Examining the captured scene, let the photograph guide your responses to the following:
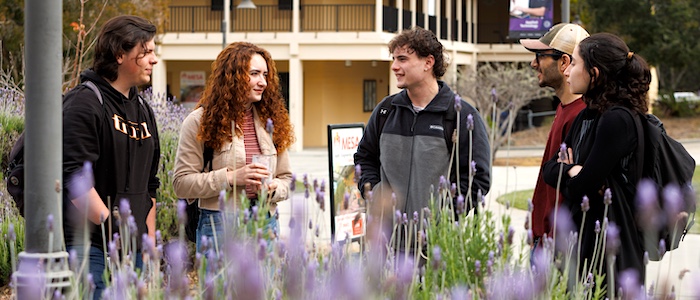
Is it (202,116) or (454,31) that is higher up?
(454,31)

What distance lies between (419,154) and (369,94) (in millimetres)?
35514

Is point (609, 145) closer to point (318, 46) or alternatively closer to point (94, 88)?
point (94, 88)

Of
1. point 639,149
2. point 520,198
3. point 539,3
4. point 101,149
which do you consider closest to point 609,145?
point 639,149

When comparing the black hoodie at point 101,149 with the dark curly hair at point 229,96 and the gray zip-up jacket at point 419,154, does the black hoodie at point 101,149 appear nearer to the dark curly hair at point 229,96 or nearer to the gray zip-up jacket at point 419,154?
the dark curly hair at point 229,96

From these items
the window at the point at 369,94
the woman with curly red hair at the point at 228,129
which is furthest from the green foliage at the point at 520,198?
the window at the point at 369,94

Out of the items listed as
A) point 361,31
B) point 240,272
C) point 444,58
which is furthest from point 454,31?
point 240,272

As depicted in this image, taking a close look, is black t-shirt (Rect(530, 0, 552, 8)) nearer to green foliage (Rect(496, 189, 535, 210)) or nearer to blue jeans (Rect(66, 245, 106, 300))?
green foliage (Rect(496, 189, 535, 210))

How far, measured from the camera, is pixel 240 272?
2.56 m

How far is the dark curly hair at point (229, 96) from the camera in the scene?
507 cm

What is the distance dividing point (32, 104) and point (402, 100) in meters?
1.76

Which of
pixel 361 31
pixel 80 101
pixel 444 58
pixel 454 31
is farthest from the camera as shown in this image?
pixel 454 31

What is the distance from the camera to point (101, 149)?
4.36 m

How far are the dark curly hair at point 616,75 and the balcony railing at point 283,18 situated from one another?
3204 cm

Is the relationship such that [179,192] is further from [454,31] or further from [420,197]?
[454,31]
